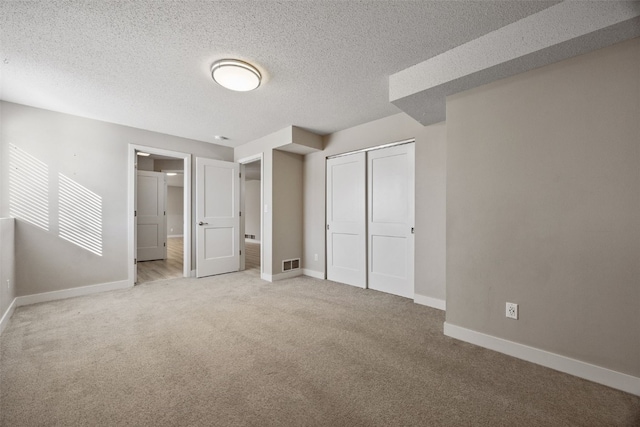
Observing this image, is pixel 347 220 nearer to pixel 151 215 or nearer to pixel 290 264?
pixel 290 264

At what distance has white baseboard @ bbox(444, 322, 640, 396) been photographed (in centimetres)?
171

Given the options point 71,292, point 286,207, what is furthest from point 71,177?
Answer: point 286,207

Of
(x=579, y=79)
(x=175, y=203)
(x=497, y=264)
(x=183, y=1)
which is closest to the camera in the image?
(x=183, y=1)

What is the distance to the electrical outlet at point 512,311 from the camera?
213 centimetres

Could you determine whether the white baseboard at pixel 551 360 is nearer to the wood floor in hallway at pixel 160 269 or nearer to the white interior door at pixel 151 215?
the wood floor in hallway at pixel 160 269

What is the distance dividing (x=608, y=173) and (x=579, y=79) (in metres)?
0.71

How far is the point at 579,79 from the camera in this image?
1.90 meters

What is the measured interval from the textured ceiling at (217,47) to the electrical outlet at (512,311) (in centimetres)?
215

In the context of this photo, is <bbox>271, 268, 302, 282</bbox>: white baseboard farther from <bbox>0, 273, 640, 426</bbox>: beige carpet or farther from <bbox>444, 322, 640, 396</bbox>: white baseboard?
<bbox>444, 322, 640, 396</bbox>: white baseboard

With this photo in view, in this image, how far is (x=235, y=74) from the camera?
244 cm

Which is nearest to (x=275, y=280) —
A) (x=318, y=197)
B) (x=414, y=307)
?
(x=318, y=197)

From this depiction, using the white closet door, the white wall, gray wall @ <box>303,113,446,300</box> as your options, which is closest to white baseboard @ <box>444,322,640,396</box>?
gray wall @ <box>303,113,446,300</box>

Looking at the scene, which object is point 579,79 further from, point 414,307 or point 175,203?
point 175,203

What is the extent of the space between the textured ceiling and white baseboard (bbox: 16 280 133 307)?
95.0 inches
